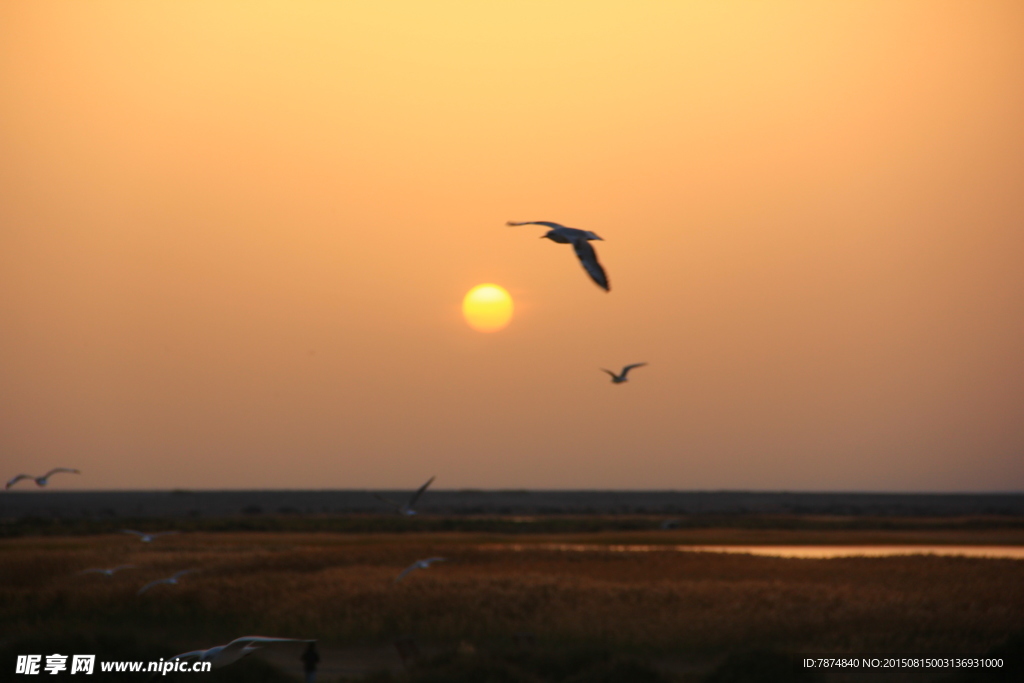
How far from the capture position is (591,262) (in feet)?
47.7

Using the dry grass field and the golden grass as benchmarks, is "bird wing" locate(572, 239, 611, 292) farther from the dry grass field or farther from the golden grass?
the golden grass

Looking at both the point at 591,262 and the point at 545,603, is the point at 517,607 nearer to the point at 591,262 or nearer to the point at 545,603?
the point at 545,603

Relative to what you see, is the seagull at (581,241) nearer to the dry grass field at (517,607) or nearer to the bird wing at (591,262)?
the bird wing at (591,262)

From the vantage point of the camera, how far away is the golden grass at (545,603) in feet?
83.9

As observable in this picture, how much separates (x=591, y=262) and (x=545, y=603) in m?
16.5

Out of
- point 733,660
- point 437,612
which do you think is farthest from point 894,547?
point 733,660

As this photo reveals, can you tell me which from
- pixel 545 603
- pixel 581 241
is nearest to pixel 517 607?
pixel 545 603

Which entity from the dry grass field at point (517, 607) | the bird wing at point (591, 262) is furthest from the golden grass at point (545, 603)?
the bird wing at point (591, 262)

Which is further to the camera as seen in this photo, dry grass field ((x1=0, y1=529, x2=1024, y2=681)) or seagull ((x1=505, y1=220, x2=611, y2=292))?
dry grass field ((x1=0, y1=529, x2=1024, y2=681))

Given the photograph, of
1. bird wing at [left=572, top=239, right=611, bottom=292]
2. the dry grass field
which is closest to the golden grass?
the dry grass field

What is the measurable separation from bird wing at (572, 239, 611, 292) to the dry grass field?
318 inches

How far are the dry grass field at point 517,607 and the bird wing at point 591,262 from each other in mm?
8065

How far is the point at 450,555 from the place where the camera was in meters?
41.8

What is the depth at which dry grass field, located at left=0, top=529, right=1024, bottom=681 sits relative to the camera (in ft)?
80.6
